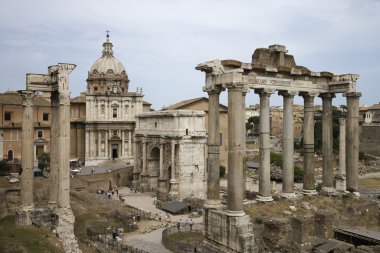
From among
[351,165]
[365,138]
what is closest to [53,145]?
[351,165]

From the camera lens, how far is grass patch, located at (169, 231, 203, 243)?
20.2 m

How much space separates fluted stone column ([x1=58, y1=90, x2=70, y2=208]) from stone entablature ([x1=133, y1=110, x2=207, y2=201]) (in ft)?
62.3

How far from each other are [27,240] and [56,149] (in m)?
4.35

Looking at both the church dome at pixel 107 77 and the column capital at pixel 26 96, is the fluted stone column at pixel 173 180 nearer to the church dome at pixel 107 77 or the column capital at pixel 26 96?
the church dome at pixel 107 77

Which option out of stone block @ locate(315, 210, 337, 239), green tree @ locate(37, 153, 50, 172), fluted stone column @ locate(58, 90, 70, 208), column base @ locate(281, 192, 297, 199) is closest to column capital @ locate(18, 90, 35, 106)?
fluted stone column @ locate(58, 90, 70, 208)

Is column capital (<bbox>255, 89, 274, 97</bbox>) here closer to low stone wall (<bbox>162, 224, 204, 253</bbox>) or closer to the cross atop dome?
low stone wall (<bbox>162, 224, 204, 253</bbox>)

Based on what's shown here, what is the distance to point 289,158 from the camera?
63.9ft

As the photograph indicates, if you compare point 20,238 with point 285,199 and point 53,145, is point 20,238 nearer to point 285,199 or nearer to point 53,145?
point 53,145

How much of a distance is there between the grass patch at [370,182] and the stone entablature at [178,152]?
18.7 m

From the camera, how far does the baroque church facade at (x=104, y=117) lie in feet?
169

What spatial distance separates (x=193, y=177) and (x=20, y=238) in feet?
76.6

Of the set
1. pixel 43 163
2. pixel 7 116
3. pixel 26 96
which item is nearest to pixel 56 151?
pixel 26 96

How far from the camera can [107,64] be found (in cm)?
5616

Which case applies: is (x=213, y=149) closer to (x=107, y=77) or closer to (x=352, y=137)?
(x=352, y=137)
